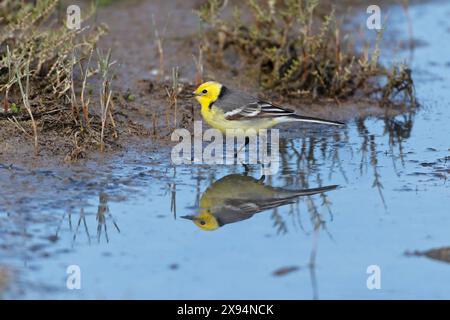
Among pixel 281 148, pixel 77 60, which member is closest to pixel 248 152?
pixel 281 148

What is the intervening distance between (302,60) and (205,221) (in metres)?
3.99

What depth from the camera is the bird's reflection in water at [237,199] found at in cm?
704

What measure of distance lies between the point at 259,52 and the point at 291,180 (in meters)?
3.30

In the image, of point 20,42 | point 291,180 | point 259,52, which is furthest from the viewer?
point 259,52

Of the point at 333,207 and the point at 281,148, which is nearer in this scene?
the point at 333,207

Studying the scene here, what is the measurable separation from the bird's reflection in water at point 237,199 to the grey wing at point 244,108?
102cm

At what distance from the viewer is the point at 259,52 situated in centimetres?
1105

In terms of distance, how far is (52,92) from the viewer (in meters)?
9.38

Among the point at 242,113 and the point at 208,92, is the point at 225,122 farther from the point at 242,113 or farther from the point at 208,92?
the point at 208,92

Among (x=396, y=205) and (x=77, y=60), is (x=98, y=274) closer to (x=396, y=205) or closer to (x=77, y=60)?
(x=396, y=205)
